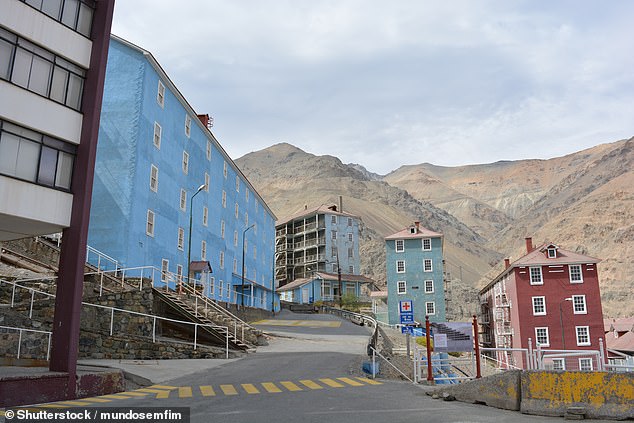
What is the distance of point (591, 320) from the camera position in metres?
50.1

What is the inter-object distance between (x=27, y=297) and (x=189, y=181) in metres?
21.1

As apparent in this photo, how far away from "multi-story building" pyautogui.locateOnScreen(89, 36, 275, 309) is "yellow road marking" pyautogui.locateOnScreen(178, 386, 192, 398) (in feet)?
56.3

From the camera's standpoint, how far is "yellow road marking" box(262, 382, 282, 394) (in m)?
14.8

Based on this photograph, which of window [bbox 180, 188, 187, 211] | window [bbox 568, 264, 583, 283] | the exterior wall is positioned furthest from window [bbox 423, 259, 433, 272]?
window [bbox 180, 188, 187, 211]

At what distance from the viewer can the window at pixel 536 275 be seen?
171 ft

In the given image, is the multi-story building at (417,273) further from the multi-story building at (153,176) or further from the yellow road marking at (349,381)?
the yellow road marking at (349,381)

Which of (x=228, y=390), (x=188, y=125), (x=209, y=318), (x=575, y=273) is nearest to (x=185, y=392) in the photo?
(x=228, y=390)

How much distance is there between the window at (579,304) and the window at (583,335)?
1.51m

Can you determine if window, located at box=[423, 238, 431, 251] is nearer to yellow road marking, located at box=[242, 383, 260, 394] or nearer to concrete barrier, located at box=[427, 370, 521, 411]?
yellow road marking, located at box=[242, 383, 260, 394]

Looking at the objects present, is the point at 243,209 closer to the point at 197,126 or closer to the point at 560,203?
the point at 197,126

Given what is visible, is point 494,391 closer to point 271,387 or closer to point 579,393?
point 579,393

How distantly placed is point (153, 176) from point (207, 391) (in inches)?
935

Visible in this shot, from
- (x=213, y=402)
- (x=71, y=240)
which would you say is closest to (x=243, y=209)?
(x=71, y=240)

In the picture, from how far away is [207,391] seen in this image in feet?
49.1
